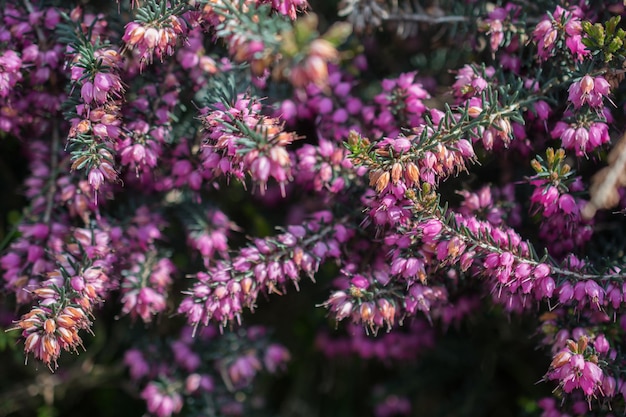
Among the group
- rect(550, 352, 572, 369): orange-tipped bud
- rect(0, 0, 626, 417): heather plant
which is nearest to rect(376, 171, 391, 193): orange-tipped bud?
rect(0, 0, 626, 417): heather plant

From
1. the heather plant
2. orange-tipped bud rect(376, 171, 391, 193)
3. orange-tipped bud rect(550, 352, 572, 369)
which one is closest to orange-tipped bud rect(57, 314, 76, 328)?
the heather plant

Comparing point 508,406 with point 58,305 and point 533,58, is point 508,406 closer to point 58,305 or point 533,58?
point 533,58

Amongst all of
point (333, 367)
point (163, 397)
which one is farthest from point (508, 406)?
point (163, 397)

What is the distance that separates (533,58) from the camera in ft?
6.42

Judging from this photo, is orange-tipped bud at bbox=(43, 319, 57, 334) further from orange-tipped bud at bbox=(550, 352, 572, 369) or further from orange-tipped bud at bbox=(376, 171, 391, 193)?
orange-tipped bud at bbox=(550, 352, 572, 369)

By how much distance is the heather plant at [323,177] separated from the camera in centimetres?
165

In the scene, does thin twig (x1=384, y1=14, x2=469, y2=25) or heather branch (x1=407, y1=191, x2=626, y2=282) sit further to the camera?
thin twig (x1=384, y1=14, x2=469, y2=25)

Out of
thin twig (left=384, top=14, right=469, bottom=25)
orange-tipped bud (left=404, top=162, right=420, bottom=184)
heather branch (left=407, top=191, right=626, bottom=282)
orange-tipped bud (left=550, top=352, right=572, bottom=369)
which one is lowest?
orange-tipped bud (left=550, top=352, right=572, bottom=369)

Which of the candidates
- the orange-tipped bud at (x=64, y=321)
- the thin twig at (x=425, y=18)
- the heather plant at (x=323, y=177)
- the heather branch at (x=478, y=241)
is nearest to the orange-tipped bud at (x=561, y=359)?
the heather plant at (x=323, y=177)

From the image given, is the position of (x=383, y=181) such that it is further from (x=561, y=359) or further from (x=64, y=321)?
(x=64, y=321)

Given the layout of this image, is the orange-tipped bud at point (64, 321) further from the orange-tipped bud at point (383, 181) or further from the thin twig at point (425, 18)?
the thin twig at point (425, 18)

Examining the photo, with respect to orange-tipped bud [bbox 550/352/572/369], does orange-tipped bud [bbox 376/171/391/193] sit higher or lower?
higher

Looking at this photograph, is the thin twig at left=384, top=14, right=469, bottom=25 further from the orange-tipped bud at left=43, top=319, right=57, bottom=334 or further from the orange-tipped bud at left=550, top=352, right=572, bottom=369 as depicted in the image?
→ the orange-tipped bud at left=43, top=319, right=57, bottom=334

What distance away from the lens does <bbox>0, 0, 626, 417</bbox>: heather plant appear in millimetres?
1647
